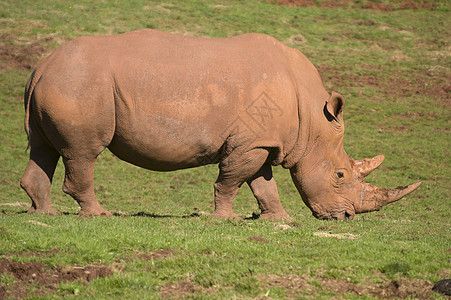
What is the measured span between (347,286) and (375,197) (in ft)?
16.1

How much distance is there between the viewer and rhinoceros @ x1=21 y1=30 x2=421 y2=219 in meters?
10.1

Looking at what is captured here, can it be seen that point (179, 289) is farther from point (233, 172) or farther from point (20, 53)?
point (20, 53)

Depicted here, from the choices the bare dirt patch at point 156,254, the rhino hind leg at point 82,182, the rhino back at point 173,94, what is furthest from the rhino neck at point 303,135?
the bare dirt patch at point 156,254

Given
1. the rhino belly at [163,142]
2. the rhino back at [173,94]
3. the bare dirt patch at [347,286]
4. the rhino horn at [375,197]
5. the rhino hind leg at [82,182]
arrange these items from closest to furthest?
the bare dirt patch at [347,286], the rhino back at [173,94], the rhino belly at [163,142], the rhino hind leg at [82,182], the rhino horn at [375,197]

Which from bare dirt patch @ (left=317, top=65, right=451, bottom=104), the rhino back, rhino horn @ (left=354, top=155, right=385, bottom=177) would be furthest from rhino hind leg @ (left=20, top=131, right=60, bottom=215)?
bare dirt patch @ (left=317, top=65, right=451, bottom=104)

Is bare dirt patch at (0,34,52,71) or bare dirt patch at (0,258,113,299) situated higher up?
bare dirt patch at (0,258,113,299)

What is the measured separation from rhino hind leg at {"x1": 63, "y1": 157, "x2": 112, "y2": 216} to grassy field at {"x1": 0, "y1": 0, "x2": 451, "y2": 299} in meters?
0.37

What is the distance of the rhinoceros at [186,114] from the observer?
399 inches

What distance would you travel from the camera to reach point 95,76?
33.0 feet

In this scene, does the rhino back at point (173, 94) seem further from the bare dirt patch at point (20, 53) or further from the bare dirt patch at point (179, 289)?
the bare dirt patch at point (20, 53)

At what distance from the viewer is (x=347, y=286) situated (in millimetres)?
7332

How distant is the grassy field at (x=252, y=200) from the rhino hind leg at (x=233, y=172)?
799 mm

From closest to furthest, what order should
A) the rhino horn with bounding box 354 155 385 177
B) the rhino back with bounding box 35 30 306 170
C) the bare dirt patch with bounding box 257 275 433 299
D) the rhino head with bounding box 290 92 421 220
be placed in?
the bare dirt patch with bounding box 257 275 433 299 < the rhino back with bounding box 35 30 306 170 < the rhino head with bounding box 290 92 421 220 < the rhino horn with bounding box 354 155 385 177

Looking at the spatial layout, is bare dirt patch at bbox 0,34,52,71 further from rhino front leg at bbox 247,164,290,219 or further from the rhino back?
rhino front leg at bbox 247,164,290,219
